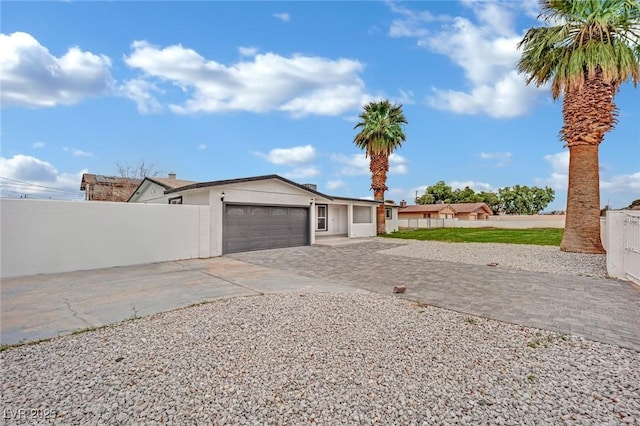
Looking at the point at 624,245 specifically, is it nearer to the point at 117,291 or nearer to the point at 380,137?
the point at 117,291

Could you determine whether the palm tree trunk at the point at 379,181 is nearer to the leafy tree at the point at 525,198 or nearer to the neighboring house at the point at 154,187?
the neighboring house at the point at 154,187

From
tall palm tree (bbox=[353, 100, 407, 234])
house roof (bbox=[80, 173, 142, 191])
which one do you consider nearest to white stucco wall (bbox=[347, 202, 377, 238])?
tall palm tree (bbox=[353, 100, 407, 234])

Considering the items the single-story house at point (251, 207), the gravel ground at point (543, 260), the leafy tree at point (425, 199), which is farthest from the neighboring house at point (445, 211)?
the gravel ground at point (543, 260)

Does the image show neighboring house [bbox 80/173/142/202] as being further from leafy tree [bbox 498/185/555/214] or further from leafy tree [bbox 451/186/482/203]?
leafy tree [bbox 498/185/555/214]

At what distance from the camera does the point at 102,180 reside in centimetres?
2841

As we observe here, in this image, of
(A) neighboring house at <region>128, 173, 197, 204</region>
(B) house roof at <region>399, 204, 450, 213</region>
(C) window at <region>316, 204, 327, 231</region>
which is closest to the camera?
(A) neighboring house at <region>128, 173, 197, 204</region>

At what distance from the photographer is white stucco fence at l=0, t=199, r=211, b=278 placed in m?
8.54

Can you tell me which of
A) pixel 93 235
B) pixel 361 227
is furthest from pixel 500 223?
pixel 93 235

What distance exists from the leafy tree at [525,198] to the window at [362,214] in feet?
148

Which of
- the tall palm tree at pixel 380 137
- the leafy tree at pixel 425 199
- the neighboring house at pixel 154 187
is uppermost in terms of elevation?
the tall palm tree at pixel 380 137

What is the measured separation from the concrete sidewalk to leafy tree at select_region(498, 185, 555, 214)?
5978 cm

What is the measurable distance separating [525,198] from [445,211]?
2351 cm

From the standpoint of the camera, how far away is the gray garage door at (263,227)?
44.2 ft

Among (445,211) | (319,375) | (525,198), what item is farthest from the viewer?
(525,198)
